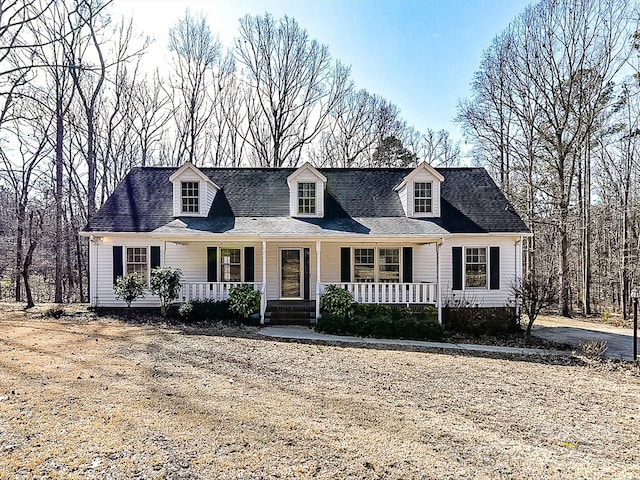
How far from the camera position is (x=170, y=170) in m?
17.3

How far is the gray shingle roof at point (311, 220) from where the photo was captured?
46.3 ft

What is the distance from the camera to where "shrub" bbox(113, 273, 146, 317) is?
13.6 m

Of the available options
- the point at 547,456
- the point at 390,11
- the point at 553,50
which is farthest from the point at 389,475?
the point at 553,50

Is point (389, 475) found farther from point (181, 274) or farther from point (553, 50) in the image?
point (553, 50)

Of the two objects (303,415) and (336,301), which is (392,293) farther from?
(303,415)

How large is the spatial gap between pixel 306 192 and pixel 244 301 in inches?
198

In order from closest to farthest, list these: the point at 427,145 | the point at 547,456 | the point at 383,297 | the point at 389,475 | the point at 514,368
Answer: the point at 389,475 < the point at 547,456 < the point at 514,368 < the point at 383,297 < the point at 427,145

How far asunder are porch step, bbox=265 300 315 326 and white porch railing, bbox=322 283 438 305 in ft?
3.83

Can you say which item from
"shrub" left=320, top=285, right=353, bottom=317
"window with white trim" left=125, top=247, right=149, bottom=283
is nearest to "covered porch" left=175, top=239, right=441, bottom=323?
"window with white trim" left=125, top=247, right=149, bottom=283

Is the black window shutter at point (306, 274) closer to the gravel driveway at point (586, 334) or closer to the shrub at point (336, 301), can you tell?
the shrub at point (336, 301)

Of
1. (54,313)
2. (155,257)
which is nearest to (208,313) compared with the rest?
(155,257)

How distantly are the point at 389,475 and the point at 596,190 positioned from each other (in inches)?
986

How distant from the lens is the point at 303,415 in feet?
17.4

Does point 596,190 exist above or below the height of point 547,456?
above
